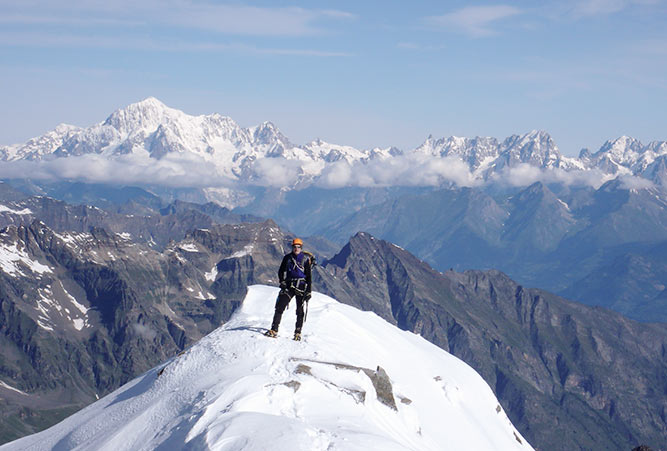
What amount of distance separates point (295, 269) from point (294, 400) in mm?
10048

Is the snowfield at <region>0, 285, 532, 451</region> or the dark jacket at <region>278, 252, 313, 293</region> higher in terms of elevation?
the dark jacket at <region>278, 252, 313, 293</region>

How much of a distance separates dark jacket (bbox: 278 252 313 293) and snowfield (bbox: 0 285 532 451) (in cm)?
413

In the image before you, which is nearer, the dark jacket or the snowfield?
the snowfield

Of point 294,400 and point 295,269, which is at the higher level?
point 295,269

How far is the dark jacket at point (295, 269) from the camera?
→ 135 feet

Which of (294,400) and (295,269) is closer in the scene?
(294,400)

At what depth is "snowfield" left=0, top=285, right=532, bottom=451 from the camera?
29.3 m

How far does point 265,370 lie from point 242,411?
6304mm

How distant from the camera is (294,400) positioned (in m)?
33.5

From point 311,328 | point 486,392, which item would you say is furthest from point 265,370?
point 486,392

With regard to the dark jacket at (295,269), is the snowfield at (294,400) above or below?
below

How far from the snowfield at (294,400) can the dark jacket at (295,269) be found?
4.13m

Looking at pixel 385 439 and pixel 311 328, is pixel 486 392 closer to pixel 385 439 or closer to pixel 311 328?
pixel 311 328

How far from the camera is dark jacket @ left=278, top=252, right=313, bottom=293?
4119cm
